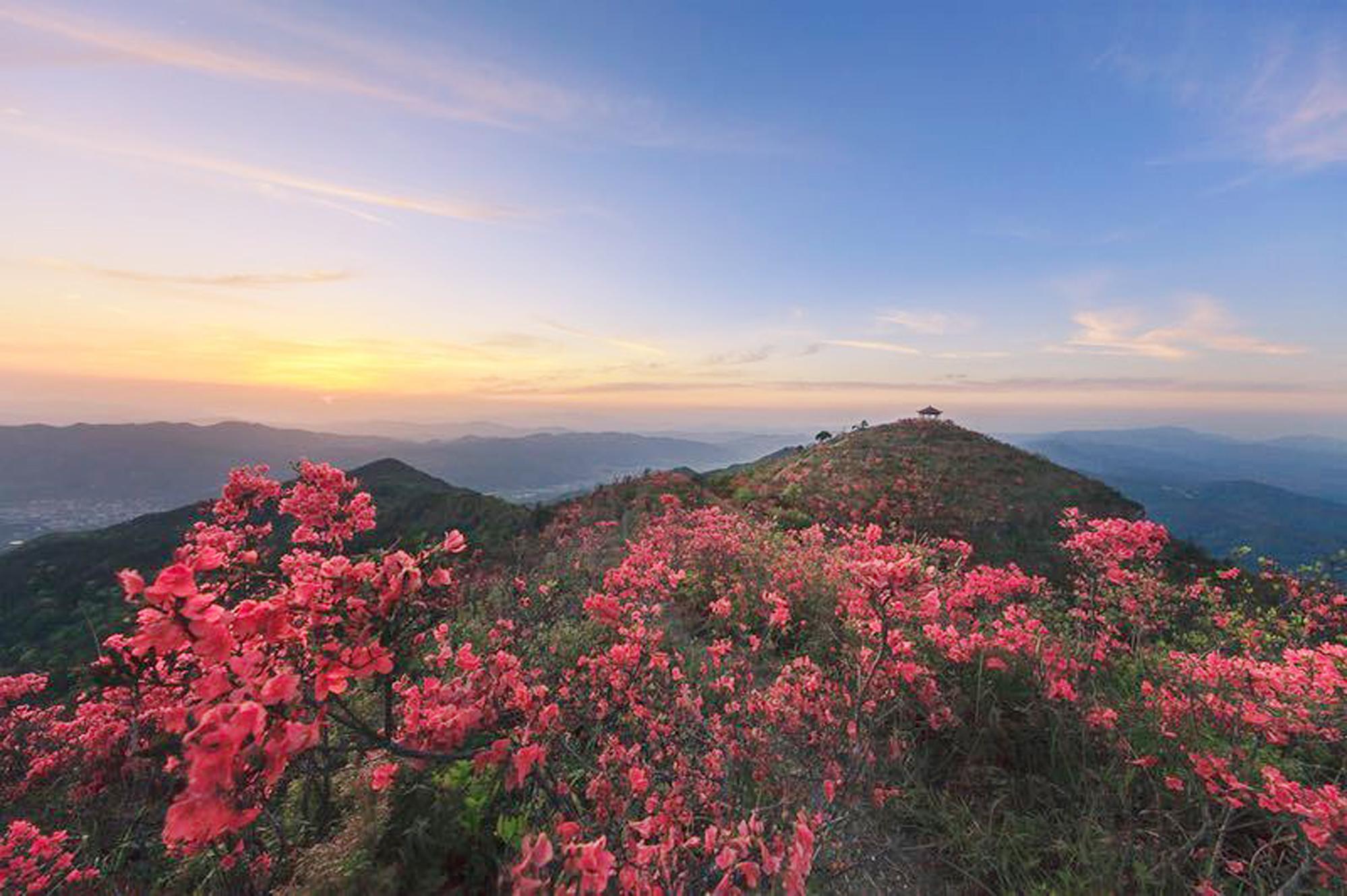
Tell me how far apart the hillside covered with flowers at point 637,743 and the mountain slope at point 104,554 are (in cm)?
1064

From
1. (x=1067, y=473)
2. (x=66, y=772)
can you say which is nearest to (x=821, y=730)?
(x=66, y=772)

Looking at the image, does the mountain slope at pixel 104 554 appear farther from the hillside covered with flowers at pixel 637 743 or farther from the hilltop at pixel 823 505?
the hillside covered with flowers at pixel 637 743

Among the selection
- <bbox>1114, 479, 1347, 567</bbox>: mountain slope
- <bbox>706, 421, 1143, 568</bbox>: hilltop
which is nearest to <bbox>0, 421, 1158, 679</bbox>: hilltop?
<bbox>706, 421, 1143, 568</bbox>: hilltop

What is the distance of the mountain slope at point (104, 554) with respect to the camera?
1024 inches

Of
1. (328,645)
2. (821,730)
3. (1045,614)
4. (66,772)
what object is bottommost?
(66,772)

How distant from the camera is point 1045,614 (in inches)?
348

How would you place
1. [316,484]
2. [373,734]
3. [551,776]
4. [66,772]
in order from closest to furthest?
[373,734] → [551,776] → [316,484] → [66,772]

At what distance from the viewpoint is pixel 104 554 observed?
51625mm

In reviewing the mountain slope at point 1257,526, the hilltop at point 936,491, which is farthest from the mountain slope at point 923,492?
the mountain slope at point 1257,526

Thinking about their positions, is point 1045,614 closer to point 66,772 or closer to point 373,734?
point 373,734

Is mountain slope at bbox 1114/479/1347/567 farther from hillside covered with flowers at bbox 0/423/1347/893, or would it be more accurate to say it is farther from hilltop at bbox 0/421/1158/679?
hillside covered with flowers at bbox 0/423/1347/893

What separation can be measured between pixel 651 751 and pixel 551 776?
1858 millimetres

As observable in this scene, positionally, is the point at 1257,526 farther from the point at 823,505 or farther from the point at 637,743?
the point at 637,743

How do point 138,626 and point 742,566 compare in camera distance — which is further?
point 742,566
